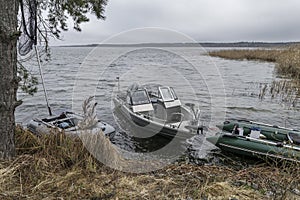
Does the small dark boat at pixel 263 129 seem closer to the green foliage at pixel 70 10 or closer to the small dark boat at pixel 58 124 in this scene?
the small dark boat at pixel 58 124

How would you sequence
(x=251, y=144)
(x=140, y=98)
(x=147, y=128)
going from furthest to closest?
(x=140, y=98) → (x=147, y=128) → (x=251, y=144)

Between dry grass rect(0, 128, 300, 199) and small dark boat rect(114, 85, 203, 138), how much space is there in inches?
162

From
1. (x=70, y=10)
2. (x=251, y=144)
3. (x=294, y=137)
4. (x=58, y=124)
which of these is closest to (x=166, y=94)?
(x=251, y=144)

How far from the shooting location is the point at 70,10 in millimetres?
4895

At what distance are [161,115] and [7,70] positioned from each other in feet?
22.6

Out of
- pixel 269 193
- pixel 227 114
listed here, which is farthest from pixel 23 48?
pixel 227 114

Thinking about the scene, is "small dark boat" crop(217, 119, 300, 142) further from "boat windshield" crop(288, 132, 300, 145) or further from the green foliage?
the green foliage

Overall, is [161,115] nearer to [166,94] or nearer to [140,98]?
[166,94]

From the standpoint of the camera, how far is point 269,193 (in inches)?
136

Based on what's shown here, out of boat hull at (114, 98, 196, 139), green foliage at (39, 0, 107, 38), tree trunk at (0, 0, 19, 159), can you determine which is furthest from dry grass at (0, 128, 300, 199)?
boat hull at (114, 98, 196, 139)

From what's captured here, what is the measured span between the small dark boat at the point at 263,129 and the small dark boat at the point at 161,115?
3.41 ft

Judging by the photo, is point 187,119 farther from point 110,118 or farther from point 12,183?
point 12,183

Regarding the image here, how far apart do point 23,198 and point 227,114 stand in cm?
1047

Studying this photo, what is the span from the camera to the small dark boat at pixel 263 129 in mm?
7439
